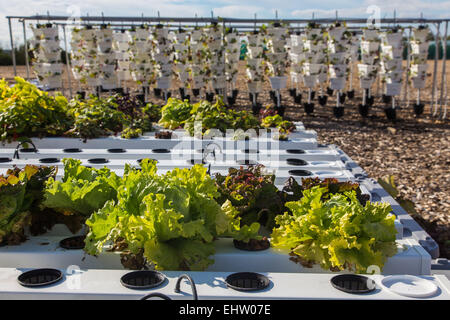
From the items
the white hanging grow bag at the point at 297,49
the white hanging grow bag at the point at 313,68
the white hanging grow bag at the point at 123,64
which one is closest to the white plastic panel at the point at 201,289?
the white hanging grow bag at the point at 313,68

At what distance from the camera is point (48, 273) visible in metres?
2.35

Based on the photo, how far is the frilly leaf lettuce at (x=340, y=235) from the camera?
2.45 m

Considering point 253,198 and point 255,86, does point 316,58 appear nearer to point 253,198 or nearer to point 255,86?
point 255,86

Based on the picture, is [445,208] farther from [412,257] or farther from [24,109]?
[24,109]

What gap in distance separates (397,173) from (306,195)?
4.63 m

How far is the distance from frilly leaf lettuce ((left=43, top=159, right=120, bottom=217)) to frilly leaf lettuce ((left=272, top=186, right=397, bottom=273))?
104cm

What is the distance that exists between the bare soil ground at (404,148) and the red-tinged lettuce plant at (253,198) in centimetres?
200

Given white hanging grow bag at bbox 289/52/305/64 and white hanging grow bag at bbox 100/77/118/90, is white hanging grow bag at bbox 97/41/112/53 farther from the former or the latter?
white hanging grow bag at bbox 289/52/305/64

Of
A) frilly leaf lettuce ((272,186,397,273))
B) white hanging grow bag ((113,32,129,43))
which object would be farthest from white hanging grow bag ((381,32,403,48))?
frilly leaf lettuce ((272,186,397,273))

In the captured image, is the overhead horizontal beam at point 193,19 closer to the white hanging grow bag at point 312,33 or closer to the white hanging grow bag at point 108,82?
the white hanging grow bag at point 312,33

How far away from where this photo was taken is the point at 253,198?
306cm
